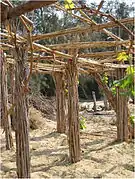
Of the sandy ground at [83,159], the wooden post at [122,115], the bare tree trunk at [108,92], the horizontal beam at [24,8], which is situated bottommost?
the sandy ground at [83,159]

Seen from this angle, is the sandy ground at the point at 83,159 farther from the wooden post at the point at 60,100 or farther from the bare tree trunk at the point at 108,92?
the bare tree trunk at the point at 108,92

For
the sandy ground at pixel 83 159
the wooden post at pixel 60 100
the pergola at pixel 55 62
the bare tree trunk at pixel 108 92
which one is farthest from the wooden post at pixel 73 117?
the wooden post at pixel 60 100

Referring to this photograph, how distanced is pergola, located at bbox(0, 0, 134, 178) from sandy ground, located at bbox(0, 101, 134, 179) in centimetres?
32

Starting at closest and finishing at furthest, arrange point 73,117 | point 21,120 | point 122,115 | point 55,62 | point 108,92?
point 21,120 → point 73,117 → point 55,62 → point 122,115 → point 108,92

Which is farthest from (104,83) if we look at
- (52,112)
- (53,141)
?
(52,112)

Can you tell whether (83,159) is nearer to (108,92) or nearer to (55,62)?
(55,62)

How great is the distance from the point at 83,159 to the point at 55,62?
2038 mm

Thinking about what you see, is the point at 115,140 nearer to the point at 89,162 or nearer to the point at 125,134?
the point at 125,134

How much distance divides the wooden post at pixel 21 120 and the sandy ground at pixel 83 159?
1243mm

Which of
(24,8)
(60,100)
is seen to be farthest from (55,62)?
(24,8)

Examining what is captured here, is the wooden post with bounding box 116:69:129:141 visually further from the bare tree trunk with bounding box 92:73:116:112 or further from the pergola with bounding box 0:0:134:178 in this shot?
the bare tree trunk with bounding box 92:73:116:112

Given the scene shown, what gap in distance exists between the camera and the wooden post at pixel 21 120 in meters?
3.31

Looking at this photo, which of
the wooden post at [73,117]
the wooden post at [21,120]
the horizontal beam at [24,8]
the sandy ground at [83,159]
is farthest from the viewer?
the wooden post at [73,117]

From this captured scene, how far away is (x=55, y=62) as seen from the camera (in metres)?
5.96
